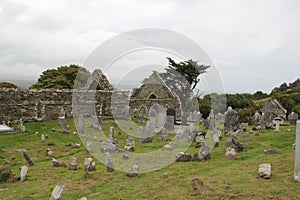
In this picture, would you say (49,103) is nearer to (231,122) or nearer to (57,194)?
(231,122)

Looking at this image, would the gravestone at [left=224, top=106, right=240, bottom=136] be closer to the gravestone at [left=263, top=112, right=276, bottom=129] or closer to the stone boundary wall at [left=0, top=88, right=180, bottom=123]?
the gravestone at [left=263, top=112, right=276, bottom=129]

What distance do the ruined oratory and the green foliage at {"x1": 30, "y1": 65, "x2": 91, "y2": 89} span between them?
16.1 ft

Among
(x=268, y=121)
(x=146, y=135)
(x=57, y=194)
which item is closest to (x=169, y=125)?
(x=146, y=135)

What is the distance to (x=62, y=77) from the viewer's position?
108 feet

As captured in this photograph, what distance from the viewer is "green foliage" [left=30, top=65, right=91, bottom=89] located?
3150 cm

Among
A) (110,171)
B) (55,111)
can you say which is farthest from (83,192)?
(55,111)

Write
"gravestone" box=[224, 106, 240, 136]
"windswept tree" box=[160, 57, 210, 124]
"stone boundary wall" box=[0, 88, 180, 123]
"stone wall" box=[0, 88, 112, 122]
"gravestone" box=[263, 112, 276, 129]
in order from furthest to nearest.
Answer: "windswept tree" box=[160, 57, 210, 124], "stone boundary wall" box=[0, 88, 180, 123], "stone wall" box=[0, 88, 112, 122], "gravestone" box=[263, 112, 276, 129], "gravestone" box=[224, 106, 240, 136]

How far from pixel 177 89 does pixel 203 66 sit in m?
3.91

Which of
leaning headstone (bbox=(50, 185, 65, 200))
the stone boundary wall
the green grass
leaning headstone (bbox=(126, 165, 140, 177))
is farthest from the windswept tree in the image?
leaning headstone (bbox=(50, 185, 65, 200))

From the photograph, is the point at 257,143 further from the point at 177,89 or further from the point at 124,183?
the point at 177,89

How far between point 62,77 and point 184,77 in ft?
45.8

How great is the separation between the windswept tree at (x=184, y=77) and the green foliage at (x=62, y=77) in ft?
30.0

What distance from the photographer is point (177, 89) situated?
99.2ft

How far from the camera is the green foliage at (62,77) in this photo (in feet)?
103
